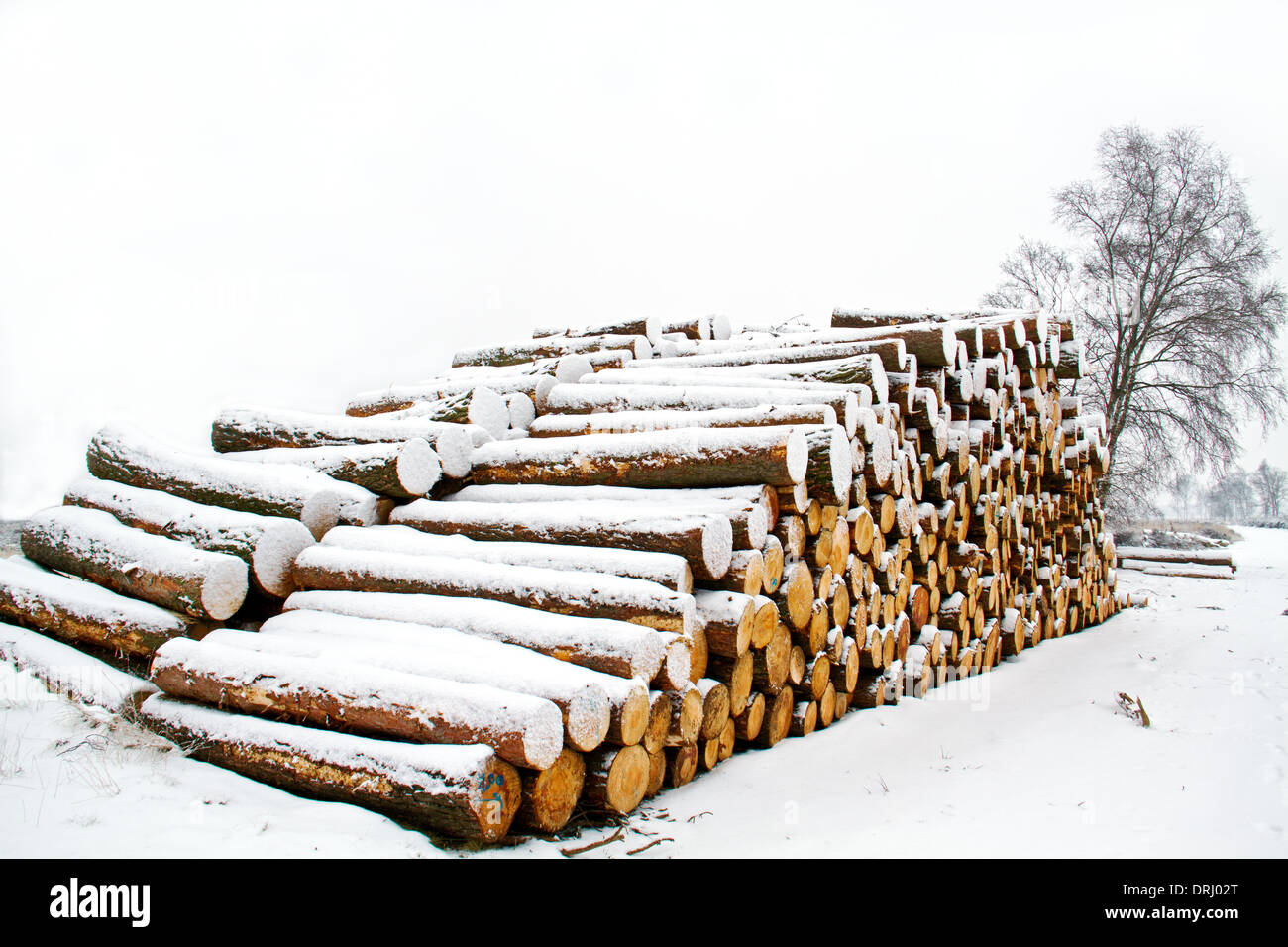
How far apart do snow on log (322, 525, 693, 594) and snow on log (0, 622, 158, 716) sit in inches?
54.3

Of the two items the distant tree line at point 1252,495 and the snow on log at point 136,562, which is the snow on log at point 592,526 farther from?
the distant tree line at point 1252,495

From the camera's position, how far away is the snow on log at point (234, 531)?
5109mm

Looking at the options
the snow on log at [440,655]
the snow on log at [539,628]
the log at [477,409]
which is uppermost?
the log at [477,409]

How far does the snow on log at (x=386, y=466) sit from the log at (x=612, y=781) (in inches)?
107

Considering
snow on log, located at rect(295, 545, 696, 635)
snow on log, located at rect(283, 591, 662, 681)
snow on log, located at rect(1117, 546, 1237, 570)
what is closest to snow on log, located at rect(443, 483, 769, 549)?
snow on log, located at rect(295, 545, 696, 635)

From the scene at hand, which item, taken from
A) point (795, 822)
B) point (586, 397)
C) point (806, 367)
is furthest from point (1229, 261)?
point (795, 822)

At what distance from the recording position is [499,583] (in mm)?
4465

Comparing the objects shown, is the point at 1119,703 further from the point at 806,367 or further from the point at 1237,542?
the point at 1237,542

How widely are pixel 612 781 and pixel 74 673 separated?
3353 millimetres

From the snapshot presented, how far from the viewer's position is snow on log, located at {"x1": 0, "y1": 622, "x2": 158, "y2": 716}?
14.6 feet

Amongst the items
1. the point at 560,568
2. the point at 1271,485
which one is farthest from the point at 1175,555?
the point at 1271,485

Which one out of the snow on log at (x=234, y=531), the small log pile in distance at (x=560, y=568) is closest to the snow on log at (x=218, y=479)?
the small log pile in distance at (x=560, y=568)

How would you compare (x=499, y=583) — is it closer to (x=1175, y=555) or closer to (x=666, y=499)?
(x=666, y=499)

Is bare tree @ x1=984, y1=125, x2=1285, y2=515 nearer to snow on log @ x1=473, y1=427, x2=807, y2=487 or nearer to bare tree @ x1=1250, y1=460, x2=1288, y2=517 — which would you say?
snow on log @ x1=473, y1=427, x2=807, y2=487
